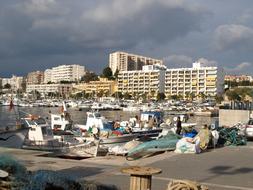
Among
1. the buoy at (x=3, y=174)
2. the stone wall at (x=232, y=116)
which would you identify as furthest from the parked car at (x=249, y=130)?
the buoy at (x=3, y=174)

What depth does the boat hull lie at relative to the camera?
103 feet

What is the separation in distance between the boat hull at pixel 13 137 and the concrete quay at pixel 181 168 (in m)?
13.3

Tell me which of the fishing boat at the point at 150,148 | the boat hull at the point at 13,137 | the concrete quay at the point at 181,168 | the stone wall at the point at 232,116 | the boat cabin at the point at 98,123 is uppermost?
the stone wall at the point at 232,116

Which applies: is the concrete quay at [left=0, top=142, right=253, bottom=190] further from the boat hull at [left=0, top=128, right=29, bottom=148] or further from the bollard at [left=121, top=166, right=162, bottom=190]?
the boat hull at [left=0, top=128, right=29, bottom=148]

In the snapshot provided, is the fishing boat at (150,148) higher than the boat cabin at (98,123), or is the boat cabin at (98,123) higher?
the boat cabin at (98,123)

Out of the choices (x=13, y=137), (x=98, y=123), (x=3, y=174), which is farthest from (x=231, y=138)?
(x=3, y=174)

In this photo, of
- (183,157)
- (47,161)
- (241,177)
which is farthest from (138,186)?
(183,157)

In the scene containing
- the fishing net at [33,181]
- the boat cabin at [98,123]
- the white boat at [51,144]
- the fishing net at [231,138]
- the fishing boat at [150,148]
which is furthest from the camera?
the boat cabin at [98,123]

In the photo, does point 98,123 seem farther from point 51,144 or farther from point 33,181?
point 33,181

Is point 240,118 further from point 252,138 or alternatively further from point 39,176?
point 39,176

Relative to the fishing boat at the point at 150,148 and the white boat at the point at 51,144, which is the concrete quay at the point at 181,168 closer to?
the fishing boat at the point at 150,148

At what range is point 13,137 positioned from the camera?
33.3m

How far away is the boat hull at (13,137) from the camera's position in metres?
31.5

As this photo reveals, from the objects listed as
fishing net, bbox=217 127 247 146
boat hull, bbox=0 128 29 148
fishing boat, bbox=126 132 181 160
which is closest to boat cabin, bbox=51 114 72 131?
boat hull, bbox=0 128 29 148
